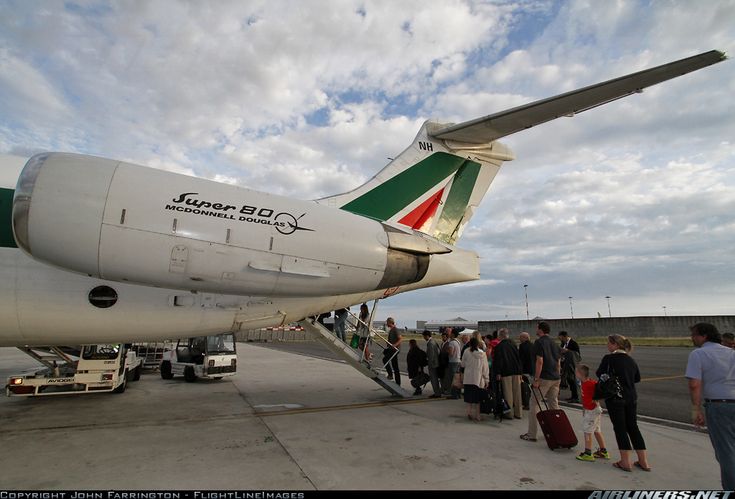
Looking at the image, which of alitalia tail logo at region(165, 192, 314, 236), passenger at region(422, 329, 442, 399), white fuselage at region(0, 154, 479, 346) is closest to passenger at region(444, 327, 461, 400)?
passenger at region(422, 329, 442, 399)

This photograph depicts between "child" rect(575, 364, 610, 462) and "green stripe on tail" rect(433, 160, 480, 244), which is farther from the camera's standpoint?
"green stripe on tail" rect(433, 160, 480, 244)

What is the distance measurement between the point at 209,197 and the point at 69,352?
29.9ft

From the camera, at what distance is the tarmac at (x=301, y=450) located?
4168 mm

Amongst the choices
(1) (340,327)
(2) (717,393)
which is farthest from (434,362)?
(2) (717,393)

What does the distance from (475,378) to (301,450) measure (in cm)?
312

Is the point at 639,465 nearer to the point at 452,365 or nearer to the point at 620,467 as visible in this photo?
the point at 620,467

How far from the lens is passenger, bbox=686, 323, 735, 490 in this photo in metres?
3.62

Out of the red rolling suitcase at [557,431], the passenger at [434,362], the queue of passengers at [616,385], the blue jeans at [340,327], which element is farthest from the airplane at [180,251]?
the red rolling suitcase at [557,431]

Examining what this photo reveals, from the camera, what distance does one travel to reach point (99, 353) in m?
8.58

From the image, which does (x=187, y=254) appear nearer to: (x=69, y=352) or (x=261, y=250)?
(x=261, y=250)

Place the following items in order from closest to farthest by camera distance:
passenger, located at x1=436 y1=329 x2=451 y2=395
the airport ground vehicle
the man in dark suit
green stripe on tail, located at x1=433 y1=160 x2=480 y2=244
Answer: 1. the airport ground vehicle
2. green stripe on tail, located at x1=433 y1=160 x2=480 y2=244
3. the man in dark suit
4. passenger, located at x1=436 y1=329 x2=451 y2=395

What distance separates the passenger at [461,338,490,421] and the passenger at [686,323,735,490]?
3.16m

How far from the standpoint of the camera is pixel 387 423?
22.0 ft

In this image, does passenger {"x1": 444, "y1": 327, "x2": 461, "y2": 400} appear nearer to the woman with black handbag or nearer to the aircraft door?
the woman with black handbag
